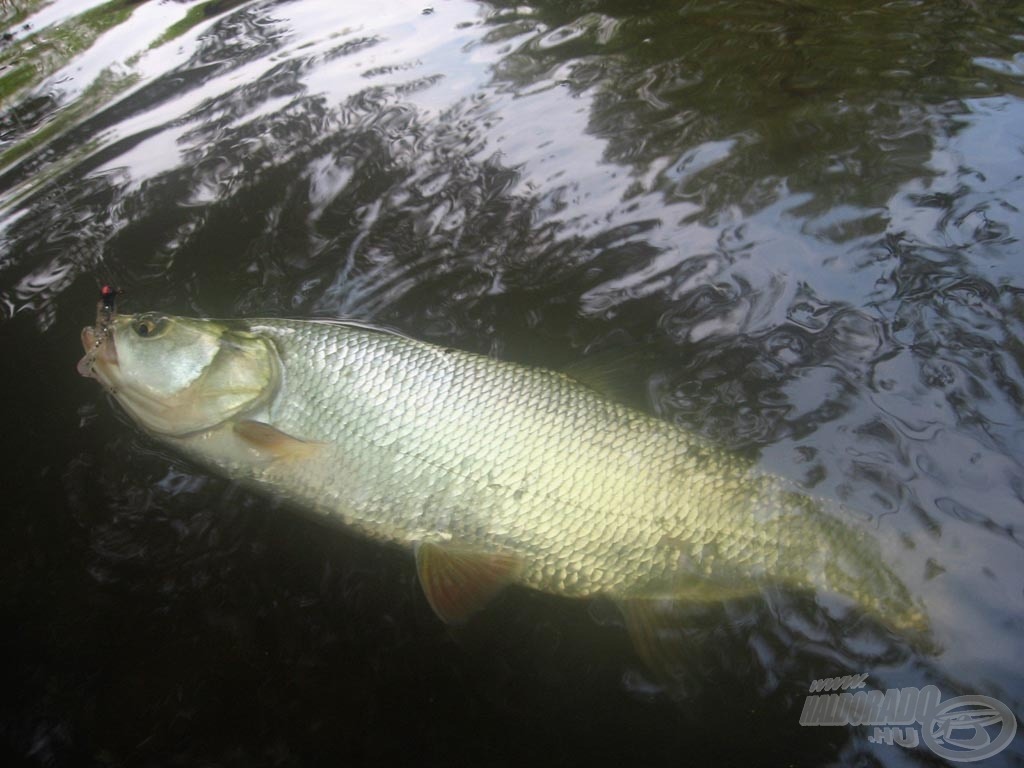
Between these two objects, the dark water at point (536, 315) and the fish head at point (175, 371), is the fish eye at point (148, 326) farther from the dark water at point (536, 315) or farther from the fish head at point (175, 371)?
the dark water at point (536, 315)

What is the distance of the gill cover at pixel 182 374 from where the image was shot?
3033 mm

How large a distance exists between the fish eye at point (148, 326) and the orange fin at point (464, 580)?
153 centimetres

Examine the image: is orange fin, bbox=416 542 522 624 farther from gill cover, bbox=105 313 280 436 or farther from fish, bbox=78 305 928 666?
gill cover, bbox=105 313 280 436

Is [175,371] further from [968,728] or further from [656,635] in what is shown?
[968,728]

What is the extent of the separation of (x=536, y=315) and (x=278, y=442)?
1.35m

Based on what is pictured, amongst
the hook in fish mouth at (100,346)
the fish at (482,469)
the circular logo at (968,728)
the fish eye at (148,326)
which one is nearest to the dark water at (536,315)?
the circular logo at (968,728)

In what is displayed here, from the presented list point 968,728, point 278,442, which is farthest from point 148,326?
point 968,728

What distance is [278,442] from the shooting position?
9.43ft

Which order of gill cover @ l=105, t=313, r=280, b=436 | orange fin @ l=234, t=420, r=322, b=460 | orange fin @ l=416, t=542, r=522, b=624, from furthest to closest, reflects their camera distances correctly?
gill cover @ l=105, t=313, r=280, b=436, orange fin @ l=234, t=420, r=322, b=460, orange fin @ l=416, t=542, r=522, b=624

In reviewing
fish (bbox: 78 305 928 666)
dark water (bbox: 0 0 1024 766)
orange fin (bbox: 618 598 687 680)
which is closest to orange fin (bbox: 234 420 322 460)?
fish (bbox: 78 305 928 666)

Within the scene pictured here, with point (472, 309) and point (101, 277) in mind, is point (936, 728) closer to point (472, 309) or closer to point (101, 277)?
point (472, 309)

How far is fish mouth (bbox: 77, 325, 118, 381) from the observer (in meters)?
3.07

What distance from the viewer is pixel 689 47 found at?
17.7 ft

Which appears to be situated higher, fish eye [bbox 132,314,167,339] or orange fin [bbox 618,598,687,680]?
fish eye [bbox 132,314,167,339]
